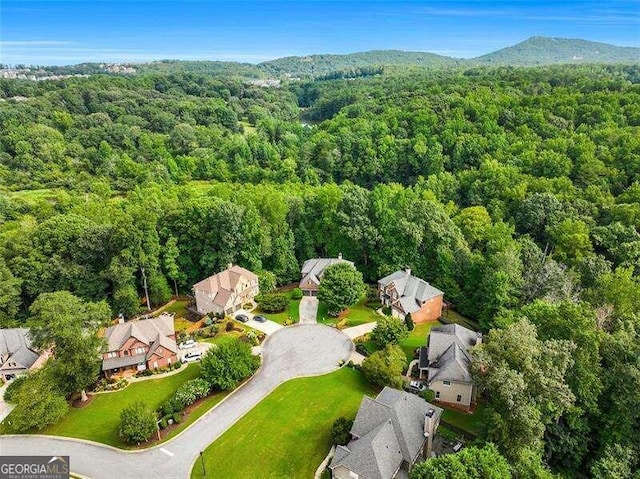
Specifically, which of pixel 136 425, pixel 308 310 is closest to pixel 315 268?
pixel 308 310

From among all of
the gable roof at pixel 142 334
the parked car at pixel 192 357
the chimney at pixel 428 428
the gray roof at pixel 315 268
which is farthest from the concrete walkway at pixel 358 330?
the gable roof at pixel 142 334

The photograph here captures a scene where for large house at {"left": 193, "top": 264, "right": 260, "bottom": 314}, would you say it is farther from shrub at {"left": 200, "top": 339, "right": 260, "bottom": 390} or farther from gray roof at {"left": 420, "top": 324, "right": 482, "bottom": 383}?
gray roof at {"left": 420, "top": 324, "right": 482, "bottom": 383}

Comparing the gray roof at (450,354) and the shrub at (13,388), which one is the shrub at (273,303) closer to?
the gray roof at (450,354)

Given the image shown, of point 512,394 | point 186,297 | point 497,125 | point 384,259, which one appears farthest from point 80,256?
point 497,125

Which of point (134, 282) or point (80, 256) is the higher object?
point (80, 256)

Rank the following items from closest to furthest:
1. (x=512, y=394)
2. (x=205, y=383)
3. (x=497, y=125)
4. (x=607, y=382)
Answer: (x=512, y=394) < (x=607, y=382) < (x=205, y=383) < (x=497, y=125)

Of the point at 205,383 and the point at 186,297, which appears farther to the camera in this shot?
the point at 186,297

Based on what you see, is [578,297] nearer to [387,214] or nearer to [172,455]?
[387,214]

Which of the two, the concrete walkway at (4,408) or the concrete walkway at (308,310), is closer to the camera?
the concrete walkway at (4,408)
